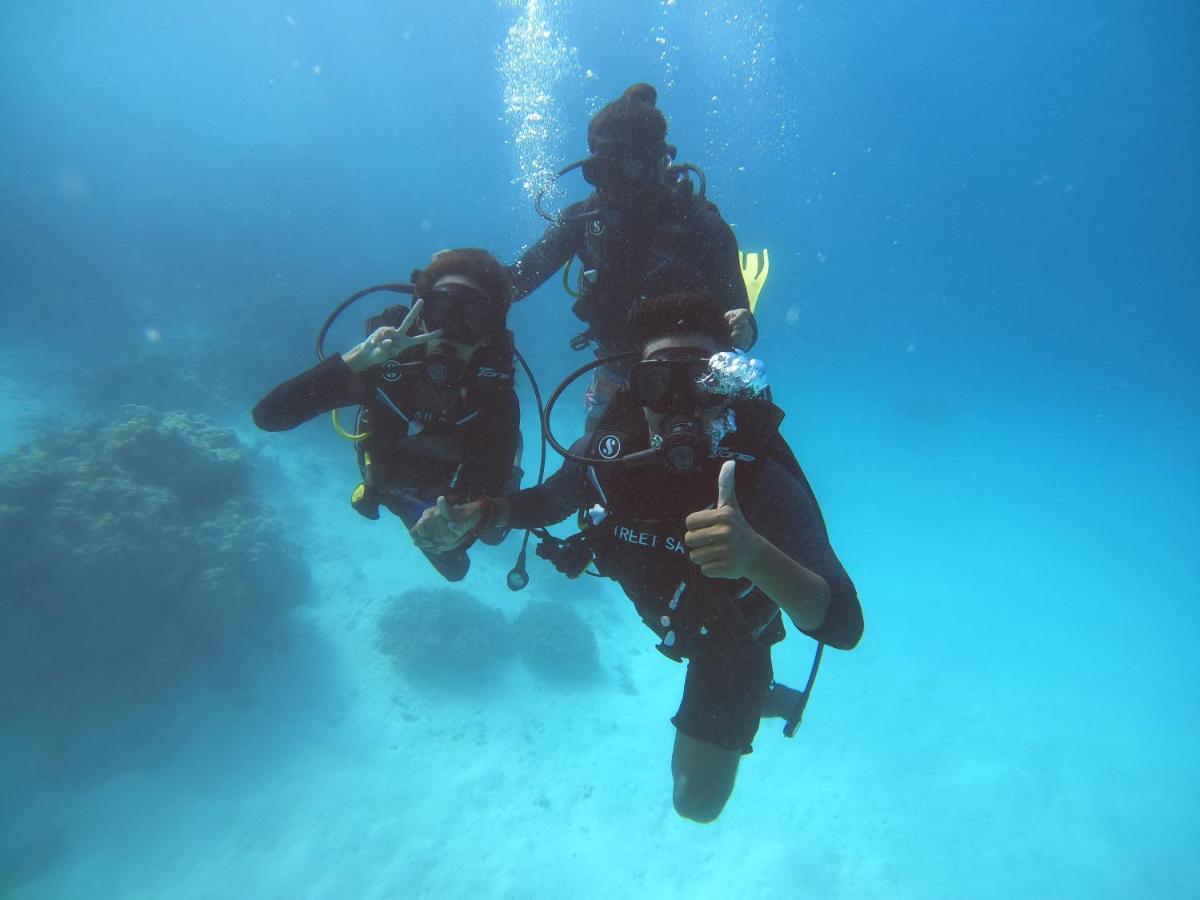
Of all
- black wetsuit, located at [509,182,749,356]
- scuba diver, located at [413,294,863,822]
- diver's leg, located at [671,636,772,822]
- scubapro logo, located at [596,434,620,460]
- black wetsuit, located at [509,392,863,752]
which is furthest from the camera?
black wetsuit, located at [509,182,749,356]

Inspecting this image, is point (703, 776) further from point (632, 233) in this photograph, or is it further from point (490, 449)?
point (632, 233)

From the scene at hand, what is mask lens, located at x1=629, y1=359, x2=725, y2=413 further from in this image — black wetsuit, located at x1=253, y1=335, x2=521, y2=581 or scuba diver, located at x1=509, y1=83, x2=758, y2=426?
scuba diver, located at x1=509, y1=83, x2=758, y2=426

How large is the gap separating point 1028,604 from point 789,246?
28.5 metres

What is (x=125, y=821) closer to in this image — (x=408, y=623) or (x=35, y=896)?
(x=35, y=896)

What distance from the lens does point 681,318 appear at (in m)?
3.05

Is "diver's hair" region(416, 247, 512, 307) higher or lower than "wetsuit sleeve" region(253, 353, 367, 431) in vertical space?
higher

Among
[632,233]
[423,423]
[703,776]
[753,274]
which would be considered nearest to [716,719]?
[703,776]

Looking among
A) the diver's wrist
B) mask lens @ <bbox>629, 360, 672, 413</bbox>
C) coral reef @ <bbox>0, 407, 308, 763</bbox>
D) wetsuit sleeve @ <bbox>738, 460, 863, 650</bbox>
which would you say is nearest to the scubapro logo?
mask lens @ <bbox>629, 360, 672, 413</bbox>

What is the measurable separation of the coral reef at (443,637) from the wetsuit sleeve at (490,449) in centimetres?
1106

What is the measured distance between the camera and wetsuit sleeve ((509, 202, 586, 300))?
18.0ft

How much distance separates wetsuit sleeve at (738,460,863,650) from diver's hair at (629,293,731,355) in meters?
0.84

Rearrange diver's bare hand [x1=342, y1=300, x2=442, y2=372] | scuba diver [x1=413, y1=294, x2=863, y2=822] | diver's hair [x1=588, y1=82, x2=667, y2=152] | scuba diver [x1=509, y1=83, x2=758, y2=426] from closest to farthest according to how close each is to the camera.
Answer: scuba diver [x1=413, y1=294, x2=863, y2=822] < diver's bare hand [x1=342, y1=300, x2=442, y2=372] < diver's hair [x1=588, y1=82, x2=667, y2=152] < scuba diver [x1=509, y1=83, x2=758, y2=426]

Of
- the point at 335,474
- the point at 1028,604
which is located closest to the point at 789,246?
the point at 1028,604

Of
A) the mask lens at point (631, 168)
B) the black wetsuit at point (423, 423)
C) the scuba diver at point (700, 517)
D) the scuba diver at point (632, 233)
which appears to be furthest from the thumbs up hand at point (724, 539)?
the mask lens at point (631, 168)
